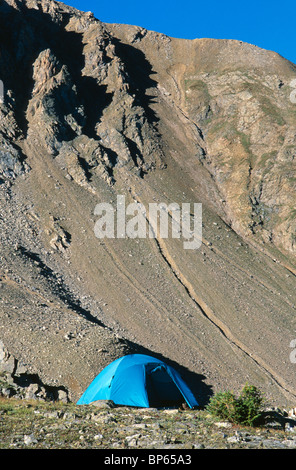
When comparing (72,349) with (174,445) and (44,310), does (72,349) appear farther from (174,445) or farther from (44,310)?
(174,445)

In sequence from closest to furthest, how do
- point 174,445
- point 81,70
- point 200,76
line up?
point 174,445 < point 81,70 < point 200,76

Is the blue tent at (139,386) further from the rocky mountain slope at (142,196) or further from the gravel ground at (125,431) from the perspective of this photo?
the gravel ground at (125,431)

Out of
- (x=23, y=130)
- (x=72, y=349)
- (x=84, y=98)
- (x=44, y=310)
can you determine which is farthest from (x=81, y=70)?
(x=72, y=349)

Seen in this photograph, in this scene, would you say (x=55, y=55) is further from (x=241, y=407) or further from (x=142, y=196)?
(x=241, y=407)

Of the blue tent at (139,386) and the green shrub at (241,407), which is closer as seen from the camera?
the green shrub at (241,407)

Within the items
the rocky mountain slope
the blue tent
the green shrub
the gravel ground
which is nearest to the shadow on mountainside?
the rocky mountain slope

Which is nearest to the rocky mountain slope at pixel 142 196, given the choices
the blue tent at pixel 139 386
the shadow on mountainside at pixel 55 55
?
the shadow on mountainside at pixel 55 55

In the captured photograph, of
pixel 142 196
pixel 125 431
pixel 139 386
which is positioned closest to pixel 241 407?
pixel 125 431
